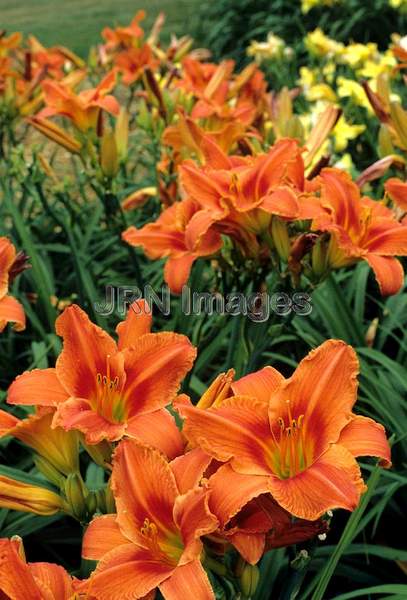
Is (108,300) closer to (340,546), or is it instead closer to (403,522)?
(403,522)

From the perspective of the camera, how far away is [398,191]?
1885 millimetres

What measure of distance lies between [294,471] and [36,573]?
1.18 feet

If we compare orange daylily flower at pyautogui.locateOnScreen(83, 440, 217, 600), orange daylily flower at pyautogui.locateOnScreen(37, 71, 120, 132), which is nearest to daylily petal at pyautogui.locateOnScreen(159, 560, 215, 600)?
orange daylily flower at pyautogui.locateOnScreen(83, 440, 217, 600)

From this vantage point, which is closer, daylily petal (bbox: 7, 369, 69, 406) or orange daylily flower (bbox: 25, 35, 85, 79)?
daylily petal (bbox: 7, 369, 69, 406)

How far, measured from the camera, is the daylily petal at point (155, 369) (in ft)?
3.92

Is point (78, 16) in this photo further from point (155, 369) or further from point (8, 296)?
point (155, 369)

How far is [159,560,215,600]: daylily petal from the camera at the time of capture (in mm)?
985

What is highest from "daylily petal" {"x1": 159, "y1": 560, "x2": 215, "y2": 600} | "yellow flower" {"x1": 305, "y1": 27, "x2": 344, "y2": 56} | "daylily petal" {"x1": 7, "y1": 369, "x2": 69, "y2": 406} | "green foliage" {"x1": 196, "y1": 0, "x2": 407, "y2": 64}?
"daylily petal" {"x1": 7, "y1": 369, "x2": 69, "y2": 406}

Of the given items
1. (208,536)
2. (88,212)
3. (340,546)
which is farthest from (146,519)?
(88,212)

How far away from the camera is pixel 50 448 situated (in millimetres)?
1234

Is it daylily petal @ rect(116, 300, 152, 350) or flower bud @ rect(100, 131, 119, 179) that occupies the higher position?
daylily petal @ rect(116, 300, 152, 350)

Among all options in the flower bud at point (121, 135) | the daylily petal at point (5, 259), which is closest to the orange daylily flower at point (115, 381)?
the daylily petal at point (5, 259)

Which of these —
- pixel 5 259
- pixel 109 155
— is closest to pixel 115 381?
pixel 5 259

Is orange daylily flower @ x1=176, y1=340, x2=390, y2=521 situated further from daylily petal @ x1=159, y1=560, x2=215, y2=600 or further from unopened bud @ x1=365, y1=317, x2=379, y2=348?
unopened bud @ x1=365, y1=317, x2=379, y2=348
